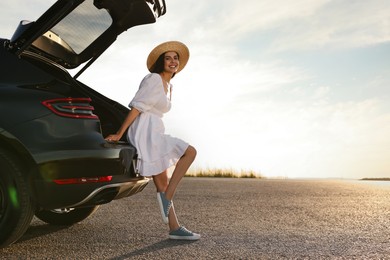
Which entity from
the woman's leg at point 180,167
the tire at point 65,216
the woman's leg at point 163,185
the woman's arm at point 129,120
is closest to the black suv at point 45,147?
the woman's arm at point 129,120

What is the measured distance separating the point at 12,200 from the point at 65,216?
177 cm

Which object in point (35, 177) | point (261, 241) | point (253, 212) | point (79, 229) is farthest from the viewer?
point (253, 212)

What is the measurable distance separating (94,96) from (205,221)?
198cm

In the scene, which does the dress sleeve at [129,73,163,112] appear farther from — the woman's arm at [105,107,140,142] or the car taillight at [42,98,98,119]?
the car taillight at [42,98,98,119]

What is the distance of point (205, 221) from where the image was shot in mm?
6578

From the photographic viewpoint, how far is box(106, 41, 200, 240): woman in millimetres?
5113

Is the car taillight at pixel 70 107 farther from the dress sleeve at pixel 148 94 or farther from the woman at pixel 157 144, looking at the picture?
the dress sleeve at pixel 148 94

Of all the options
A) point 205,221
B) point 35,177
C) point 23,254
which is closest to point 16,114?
point 35,177

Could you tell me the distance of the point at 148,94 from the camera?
5152mm

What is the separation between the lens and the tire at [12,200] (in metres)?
4.38

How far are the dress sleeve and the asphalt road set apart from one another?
126 centimetres

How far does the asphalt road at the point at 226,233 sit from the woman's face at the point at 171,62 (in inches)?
64.8

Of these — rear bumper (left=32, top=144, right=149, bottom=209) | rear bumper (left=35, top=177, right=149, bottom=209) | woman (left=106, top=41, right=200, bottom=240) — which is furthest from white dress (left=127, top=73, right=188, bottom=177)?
rear bumper (left=35, top=177, right=149, bottom=209)

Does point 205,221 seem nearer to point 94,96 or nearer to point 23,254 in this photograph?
point 94,96
